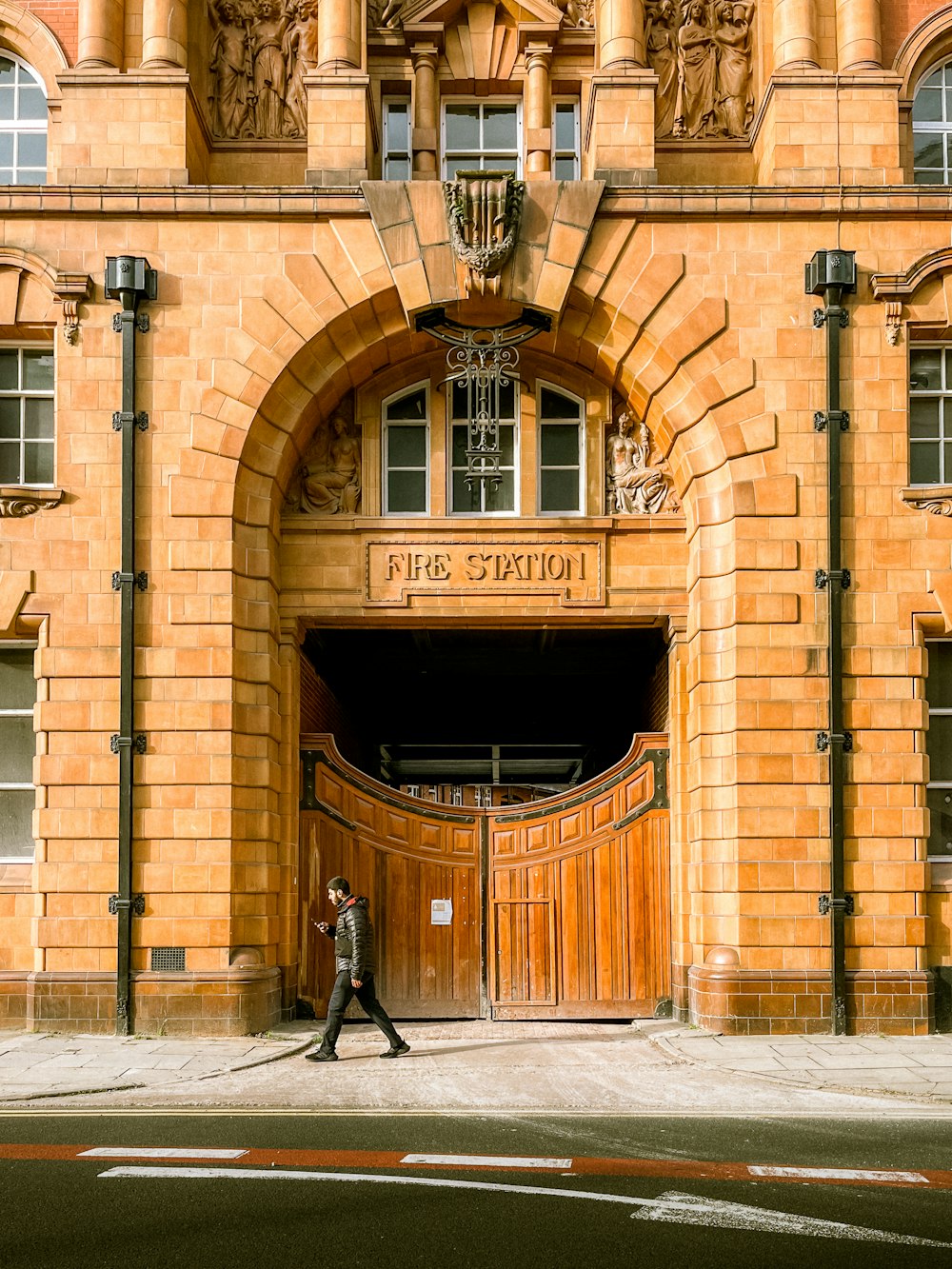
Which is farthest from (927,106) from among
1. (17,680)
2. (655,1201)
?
(655,1201)

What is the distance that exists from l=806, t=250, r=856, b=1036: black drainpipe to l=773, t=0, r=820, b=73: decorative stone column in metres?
2.30

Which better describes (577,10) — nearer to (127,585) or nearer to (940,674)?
(127,585)

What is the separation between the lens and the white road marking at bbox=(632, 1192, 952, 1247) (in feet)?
24.6

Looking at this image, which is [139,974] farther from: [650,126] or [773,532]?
[650,126]

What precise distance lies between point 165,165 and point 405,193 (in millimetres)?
2672

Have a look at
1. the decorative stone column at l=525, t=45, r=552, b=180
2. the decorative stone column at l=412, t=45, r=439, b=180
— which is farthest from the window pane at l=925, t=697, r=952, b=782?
the decorative stone column at l=412, t=45, r=439, b=180

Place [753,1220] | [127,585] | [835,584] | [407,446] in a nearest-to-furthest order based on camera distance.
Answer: [753,1220]
[127,585]
[835,584]
[407,446]

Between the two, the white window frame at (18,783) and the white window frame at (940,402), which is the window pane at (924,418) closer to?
the white window frame at (940,402)

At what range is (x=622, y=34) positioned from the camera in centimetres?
1723

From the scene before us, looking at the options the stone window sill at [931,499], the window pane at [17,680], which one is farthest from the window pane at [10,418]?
the stone window sill at [931,499]

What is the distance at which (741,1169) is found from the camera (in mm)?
9211

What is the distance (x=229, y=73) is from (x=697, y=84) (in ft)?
18.1

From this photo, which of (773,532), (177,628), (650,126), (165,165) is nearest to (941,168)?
(650,126)

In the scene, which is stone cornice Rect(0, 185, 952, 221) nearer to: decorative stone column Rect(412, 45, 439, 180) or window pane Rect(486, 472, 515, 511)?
decorative stone column Rect(412, 45, 439, 180)
